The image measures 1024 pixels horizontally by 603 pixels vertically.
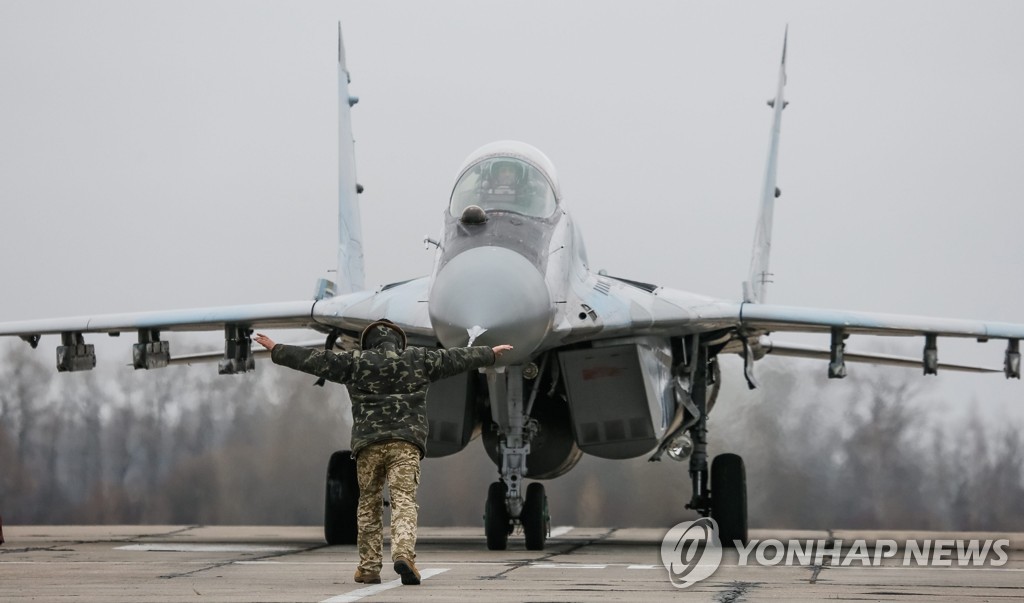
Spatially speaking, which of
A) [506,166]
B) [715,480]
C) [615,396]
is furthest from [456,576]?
[715,480]

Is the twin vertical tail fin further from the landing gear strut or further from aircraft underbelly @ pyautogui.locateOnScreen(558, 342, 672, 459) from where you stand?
aircraft underbelly @ pyautogui.locateOnScreen(558, 342, 672, 459)

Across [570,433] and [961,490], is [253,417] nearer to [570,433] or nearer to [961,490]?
[570,433]

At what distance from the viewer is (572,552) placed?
1293 cm

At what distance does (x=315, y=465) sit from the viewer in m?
20.2

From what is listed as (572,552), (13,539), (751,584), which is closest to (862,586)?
(751,584)

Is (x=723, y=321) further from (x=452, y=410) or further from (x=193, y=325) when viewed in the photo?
(x=193, y=325)

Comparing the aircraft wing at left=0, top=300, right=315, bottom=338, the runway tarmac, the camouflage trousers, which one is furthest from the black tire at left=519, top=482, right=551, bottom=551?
the camouflage trousers

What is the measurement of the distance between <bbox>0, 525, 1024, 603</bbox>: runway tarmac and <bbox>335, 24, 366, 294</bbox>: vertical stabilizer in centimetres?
429

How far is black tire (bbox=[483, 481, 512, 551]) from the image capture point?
1289cm

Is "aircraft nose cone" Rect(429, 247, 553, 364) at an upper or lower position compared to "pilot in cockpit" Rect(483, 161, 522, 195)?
lower

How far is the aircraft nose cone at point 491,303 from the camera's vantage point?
1105 cm

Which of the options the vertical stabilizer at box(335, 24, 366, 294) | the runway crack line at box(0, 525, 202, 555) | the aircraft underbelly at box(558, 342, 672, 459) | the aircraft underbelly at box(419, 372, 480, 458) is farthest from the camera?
the vertical stabilizer at box(335, 24, 366, 294)

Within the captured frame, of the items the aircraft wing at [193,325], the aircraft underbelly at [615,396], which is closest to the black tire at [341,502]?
the aircraft wing at [193,325]

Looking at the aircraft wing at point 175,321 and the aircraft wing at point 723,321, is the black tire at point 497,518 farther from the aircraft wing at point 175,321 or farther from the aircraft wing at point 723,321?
the aircraft wing at point 175,321
